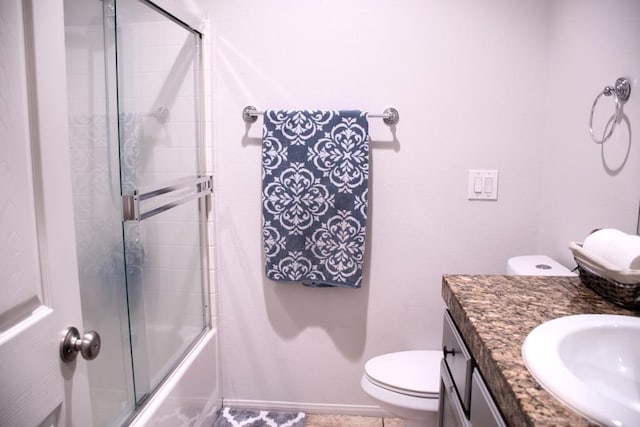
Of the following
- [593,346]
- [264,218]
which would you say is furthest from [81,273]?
[593,346]

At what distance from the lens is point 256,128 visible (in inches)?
75.8

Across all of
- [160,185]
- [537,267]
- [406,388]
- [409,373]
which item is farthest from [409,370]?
[160,185]

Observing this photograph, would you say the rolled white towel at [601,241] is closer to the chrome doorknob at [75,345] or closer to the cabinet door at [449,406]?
the cabinet door at [449,406]

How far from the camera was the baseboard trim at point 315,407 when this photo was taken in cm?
206

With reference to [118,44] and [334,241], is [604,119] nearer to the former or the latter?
[334,241]

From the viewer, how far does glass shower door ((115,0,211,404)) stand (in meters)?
1.34

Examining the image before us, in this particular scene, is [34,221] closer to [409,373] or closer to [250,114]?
[250,114]

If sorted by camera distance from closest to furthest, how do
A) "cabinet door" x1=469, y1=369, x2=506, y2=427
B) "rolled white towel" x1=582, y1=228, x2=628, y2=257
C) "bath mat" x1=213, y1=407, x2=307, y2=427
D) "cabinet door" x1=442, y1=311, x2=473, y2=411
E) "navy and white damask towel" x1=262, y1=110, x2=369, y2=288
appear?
"cabinet door" x1=469, y1=369, x2=506, y2=427, "cabinet door" x1=442, y1=311, x2=473, y2=411, "rolled white towel" x1=582, y1=228, x2=628, y2=257, "navy and white damask towel" x1=262, y1=110, x2=369, y2=288, "bath mat" x1=213, y1=407, x2=307, y2=427

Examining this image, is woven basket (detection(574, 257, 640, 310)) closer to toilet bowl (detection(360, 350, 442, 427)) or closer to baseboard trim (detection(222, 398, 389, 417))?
toilet bowl (detection(360, 350, 442, 427))

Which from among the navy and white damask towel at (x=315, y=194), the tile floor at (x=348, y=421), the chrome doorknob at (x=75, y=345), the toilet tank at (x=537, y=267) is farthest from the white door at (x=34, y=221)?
the toilet tank at (x=537, y=267)

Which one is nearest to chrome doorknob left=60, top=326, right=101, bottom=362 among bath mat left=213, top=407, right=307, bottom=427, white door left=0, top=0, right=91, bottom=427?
white door left=0, top=0, right=91, bottom=427

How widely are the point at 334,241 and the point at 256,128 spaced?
1.93ft

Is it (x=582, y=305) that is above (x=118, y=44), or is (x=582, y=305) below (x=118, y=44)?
below

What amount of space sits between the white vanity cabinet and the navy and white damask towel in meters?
0.68
